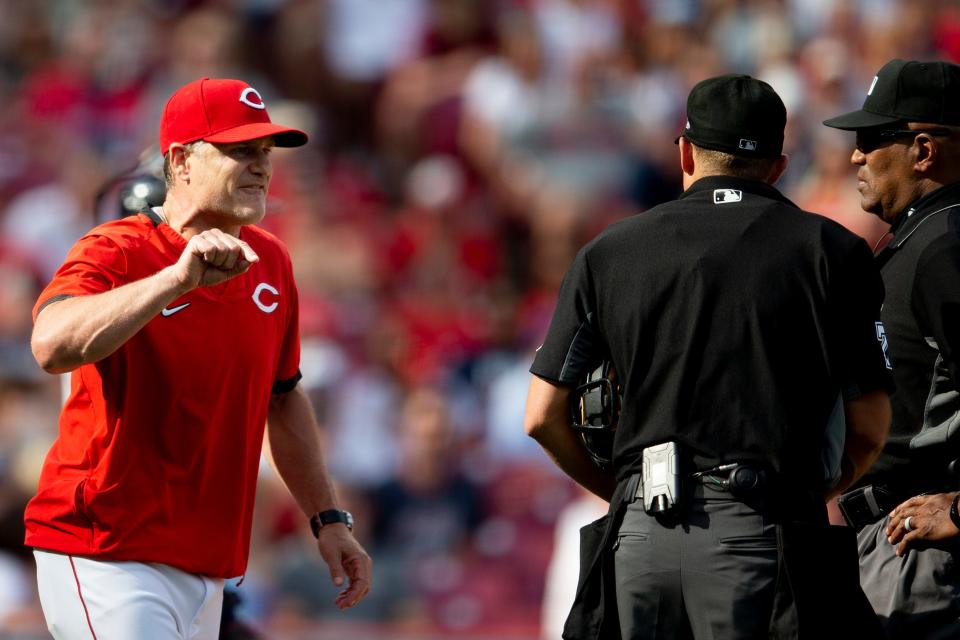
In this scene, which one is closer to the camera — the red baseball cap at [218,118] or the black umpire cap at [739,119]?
the black umpire cap at [739,119]

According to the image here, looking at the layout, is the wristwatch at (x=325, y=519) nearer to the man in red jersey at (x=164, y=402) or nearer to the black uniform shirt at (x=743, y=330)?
the man in red jersey at (x=164, y=402)

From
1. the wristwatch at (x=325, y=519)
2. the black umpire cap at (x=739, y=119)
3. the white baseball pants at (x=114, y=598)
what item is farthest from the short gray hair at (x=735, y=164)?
the white baseball pants at (x=114, y=598)

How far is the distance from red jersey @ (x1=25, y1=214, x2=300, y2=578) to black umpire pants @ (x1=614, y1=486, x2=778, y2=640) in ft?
3.98

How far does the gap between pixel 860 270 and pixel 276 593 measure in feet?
18.5

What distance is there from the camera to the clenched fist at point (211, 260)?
3790mm

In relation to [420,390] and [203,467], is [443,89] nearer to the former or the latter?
[420,390]

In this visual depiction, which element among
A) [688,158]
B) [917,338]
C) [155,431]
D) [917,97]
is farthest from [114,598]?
[917,97]

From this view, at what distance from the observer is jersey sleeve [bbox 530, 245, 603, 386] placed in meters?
4.07

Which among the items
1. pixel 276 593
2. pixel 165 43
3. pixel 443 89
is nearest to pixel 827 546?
pixel 276 593

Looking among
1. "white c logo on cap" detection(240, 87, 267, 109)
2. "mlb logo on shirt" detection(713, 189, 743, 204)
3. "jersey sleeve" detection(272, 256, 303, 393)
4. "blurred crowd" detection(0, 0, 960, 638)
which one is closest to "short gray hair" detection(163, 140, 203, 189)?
"white c logo on cap" detection(240, 87, 267, 109)

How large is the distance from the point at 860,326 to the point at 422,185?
7.70 metres

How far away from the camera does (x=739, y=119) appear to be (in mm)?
4047

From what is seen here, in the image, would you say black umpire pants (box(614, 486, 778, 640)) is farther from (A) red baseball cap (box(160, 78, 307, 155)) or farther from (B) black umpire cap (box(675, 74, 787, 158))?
(A) red baseball cap (box(160, 78, 307, 155))

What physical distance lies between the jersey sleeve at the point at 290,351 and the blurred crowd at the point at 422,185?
123 inches
